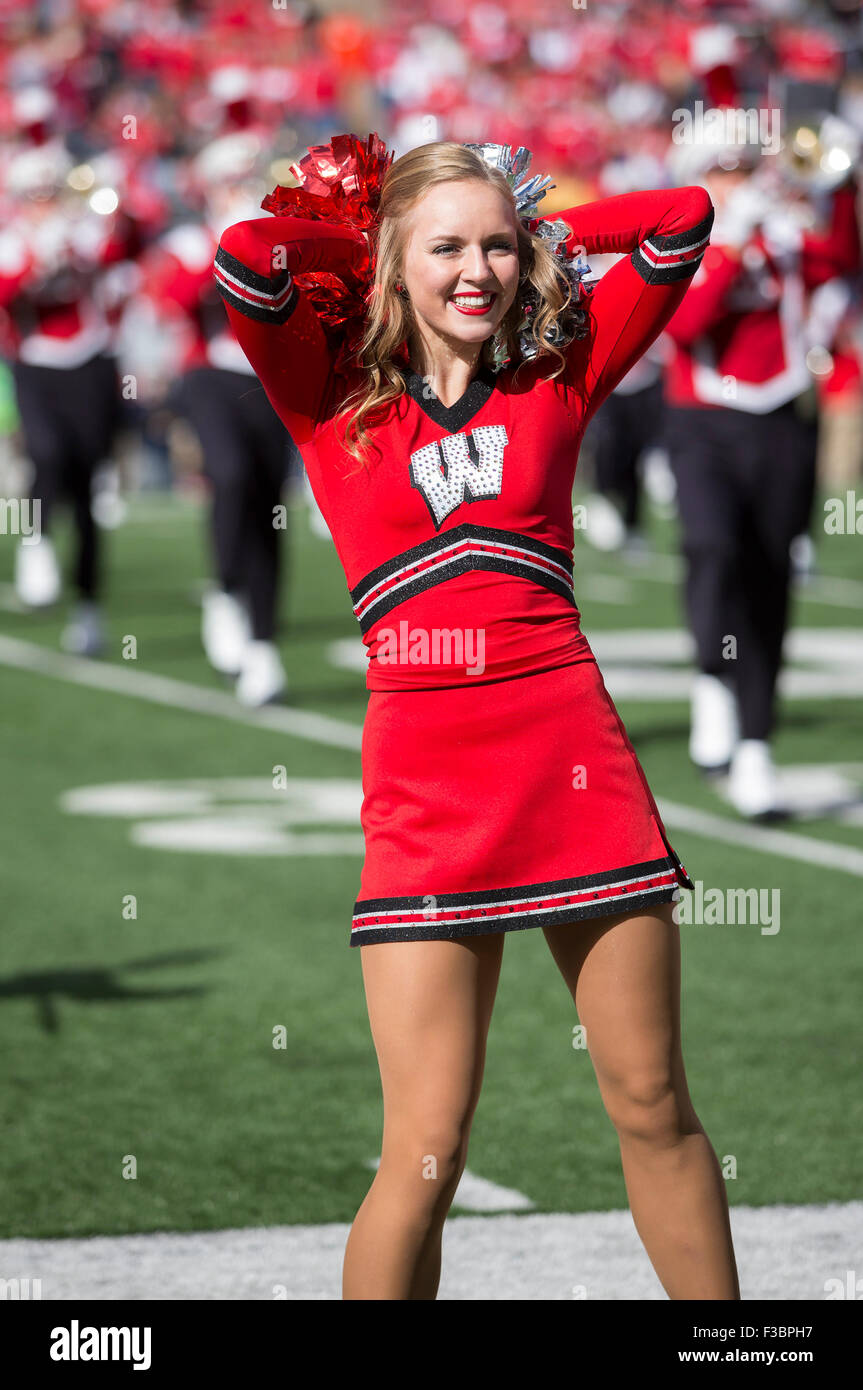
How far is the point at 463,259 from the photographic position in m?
2.72

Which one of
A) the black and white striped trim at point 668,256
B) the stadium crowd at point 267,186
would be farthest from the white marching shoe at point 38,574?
the black and white striped trim at point 668,256

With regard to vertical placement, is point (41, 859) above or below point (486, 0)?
below

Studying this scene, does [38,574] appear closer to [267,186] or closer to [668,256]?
[267,186]

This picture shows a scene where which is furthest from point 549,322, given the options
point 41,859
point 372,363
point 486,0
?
point 486,0

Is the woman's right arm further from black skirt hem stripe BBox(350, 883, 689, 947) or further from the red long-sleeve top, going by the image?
black skirt hem stripe BBox(350, 883, 689, 947)

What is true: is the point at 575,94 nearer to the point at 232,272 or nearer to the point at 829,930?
the point at 829,930

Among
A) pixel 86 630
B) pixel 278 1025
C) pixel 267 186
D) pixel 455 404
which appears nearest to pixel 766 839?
pixel 278 1025

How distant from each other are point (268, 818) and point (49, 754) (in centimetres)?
150

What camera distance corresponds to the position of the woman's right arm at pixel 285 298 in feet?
8.84

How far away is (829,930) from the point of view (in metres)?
5.82

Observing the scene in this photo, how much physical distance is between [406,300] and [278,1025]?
2.60 meters
